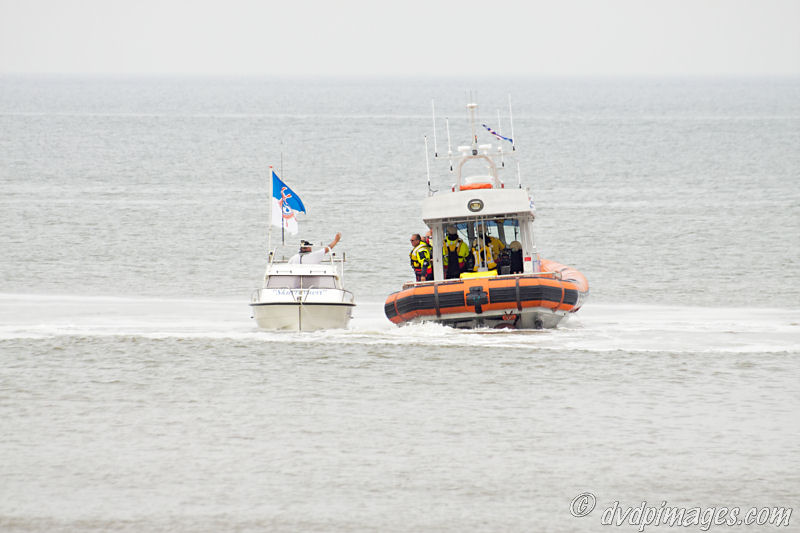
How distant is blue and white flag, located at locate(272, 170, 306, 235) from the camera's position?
77.3 ft

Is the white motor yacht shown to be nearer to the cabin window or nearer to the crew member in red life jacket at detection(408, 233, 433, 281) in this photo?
the cabin window

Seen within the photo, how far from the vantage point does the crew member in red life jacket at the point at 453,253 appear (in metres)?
21.8

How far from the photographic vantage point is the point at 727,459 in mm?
13461

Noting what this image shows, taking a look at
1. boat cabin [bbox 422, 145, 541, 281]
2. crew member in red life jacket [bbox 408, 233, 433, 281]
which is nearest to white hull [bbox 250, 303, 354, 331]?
crew member in red life jacket [bbox 408, 233, 433, 281]

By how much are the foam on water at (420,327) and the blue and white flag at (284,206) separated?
1955mm

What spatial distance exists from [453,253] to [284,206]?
151 inches

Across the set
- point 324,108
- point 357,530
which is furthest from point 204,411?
point 324,108

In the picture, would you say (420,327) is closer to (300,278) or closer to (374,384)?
(300,278)

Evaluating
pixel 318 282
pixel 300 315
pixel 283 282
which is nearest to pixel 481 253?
pixel 318 282

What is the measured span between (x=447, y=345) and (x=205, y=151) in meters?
57.4

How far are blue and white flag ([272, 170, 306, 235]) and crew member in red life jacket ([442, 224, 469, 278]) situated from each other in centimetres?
329

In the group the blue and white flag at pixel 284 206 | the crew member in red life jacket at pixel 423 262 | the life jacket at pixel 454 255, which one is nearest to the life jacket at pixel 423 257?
the crew member in red life jacket at pixel 423 262

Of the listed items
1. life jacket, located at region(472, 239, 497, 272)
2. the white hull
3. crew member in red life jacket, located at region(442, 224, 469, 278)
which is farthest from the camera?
crew member in red life jacket, located at region(442, 224, 469, 278)

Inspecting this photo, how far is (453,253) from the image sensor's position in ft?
71.5
